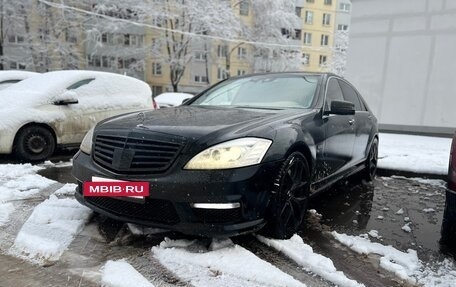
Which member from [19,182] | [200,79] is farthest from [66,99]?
[200,79]

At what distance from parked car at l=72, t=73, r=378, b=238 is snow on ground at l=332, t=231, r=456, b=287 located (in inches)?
21.1

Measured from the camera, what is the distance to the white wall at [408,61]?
411 inches

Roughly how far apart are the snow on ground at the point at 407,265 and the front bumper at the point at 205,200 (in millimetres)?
964

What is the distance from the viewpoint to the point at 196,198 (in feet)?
8.46

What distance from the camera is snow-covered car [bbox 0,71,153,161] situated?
18.9 feet

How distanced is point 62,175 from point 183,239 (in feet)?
9.71

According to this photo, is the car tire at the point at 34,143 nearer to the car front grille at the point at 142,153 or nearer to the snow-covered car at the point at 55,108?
the snow-covered car at the point at 55,108

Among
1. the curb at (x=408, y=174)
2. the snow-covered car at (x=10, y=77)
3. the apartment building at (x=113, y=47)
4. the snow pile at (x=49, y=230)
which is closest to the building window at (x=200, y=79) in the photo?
the apartment building at (x=113, y=47)

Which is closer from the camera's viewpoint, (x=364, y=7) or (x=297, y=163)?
(x=297, y=163)

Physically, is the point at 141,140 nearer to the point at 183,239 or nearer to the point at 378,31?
the point at 183,239

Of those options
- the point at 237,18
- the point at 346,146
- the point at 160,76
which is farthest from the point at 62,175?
the point at 160,76

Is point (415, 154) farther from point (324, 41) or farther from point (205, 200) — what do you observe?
point (324, 41)

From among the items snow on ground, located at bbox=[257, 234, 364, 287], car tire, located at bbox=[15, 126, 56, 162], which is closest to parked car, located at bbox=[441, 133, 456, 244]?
snow on ground, located at bbox=[257, 234, 364, 287]

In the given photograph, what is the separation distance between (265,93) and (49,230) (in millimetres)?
2408
